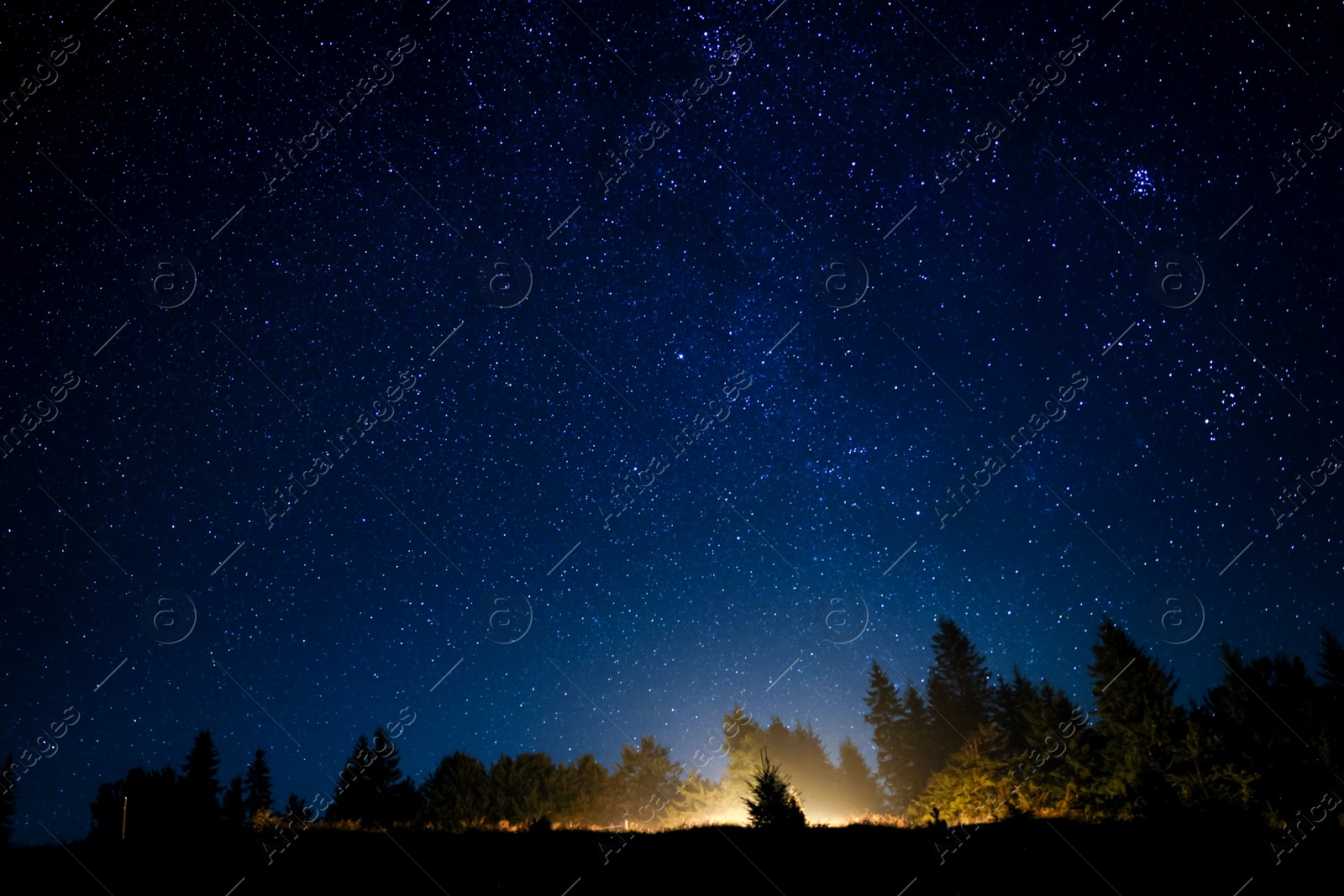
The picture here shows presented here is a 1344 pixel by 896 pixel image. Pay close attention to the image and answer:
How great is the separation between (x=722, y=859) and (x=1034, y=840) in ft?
23.1

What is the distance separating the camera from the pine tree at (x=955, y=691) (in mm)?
47469

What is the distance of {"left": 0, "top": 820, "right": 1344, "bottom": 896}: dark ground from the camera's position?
11.0m

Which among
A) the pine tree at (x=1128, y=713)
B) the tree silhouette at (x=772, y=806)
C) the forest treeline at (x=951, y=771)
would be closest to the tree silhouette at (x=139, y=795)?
the forest treeline at (x=951, y=771)

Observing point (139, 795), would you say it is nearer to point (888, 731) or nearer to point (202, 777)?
point (202, 777)

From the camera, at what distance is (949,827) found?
13.8m

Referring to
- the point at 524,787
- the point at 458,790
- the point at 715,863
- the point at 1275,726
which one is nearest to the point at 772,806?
the point at 715,863

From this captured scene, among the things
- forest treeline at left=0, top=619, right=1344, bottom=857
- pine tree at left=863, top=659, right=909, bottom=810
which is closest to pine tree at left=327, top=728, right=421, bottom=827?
forest treeline at left=0, top=619, right=1344, bottom=857

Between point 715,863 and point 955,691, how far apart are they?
43.3 meters

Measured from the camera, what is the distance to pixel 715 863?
12.5m

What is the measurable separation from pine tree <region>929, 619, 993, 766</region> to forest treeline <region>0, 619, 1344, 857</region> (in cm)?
12

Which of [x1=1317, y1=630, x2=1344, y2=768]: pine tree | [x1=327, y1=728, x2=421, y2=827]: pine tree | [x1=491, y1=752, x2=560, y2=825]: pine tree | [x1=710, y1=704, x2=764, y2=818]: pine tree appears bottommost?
[x1=1317, y1=630, x2=1344, y2=768]: pine tree

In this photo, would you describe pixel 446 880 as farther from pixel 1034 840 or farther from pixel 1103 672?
pixel 1103 672

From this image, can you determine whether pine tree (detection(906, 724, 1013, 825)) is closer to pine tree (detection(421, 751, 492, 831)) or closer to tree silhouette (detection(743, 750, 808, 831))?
tree silhouette (detection(743, 750, 808, 831))

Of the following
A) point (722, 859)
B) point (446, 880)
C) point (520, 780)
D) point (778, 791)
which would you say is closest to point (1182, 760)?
point (778, 791)
